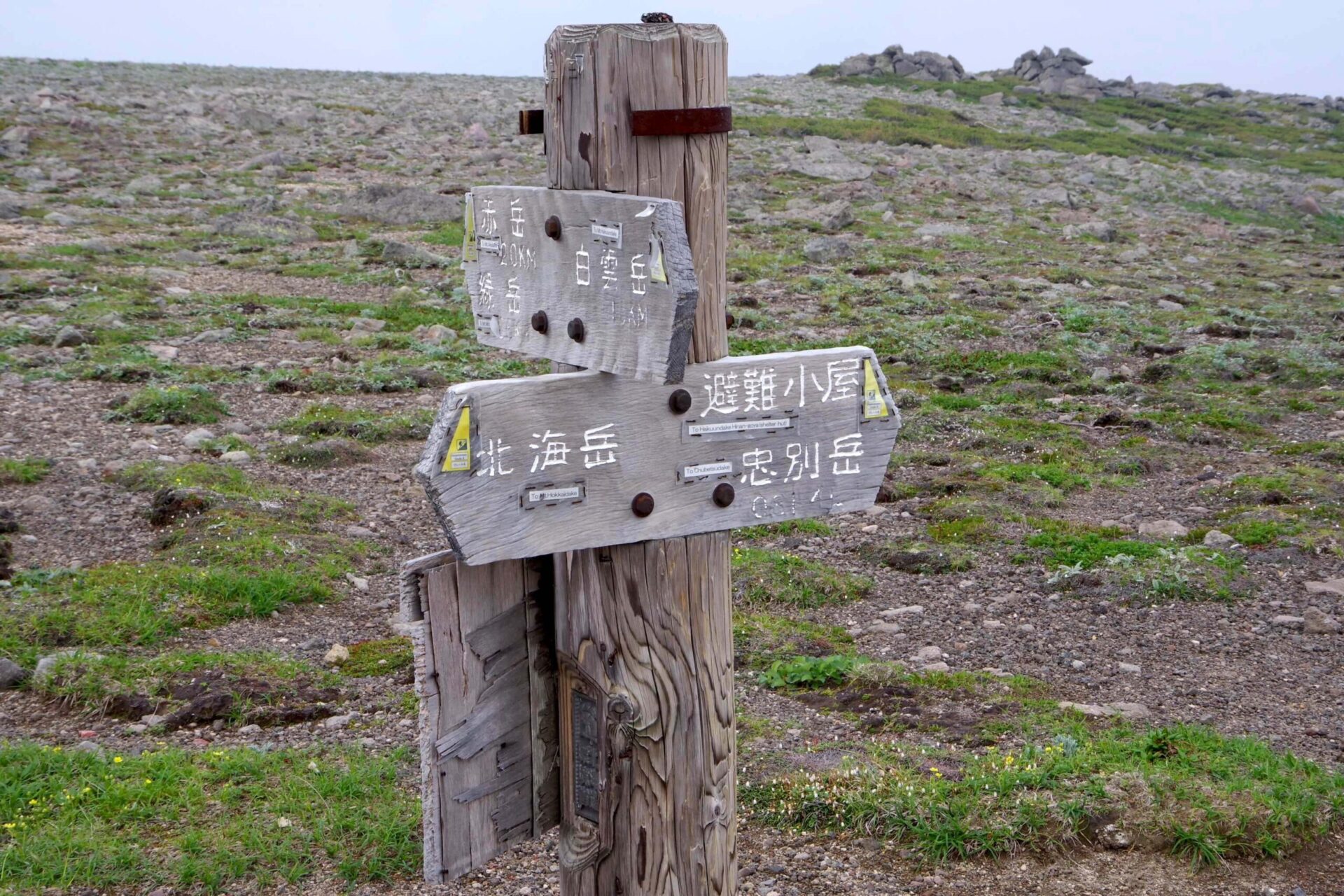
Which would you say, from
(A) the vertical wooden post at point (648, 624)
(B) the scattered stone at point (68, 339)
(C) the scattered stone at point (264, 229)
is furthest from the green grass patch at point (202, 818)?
(C) the scattered stone at point (264, 229)

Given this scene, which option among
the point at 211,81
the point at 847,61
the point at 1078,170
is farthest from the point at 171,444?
the point at 847,61

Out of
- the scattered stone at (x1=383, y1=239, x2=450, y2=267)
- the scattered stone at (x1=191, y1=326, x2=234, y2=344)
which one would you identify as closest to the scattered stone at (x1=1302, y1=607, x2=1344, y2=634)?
the scattered stone at (x1=191, y1=326, x2=234, y2=344)

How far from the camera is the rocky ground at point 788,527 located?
18.3ft

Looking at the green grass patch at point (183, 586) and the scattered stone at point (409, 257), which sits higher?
the scattered stone at point (409, 257)

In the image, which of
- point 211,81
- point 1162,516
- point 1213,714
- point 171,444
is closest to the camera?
point 1213,714

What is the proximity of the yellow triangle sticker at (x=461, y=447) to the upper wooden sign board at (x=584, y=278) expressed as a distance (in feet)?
1.16

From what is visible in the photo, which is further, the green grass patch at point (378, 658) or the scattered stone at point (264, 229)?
the scattered stone at point (264, 229)

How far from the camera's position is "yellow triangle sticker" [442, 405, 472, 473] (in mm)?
2482

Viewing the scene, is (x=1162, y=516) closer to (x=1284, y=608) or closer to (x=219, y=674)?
(x=1284, y=608)

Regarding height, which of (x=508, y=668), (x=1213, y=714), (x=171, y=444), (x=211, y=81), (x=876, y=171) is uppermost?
(x=211, y=81)

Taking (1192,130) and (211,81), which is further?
(1192,130)

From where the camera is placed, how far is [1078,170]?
36.7 m

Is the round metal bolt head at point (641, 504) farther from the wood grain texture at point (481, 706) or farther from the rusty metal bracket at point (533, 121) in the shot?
the rusty metal bracket at point (533, 121)

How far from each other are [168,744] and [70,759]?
43 centimetres
